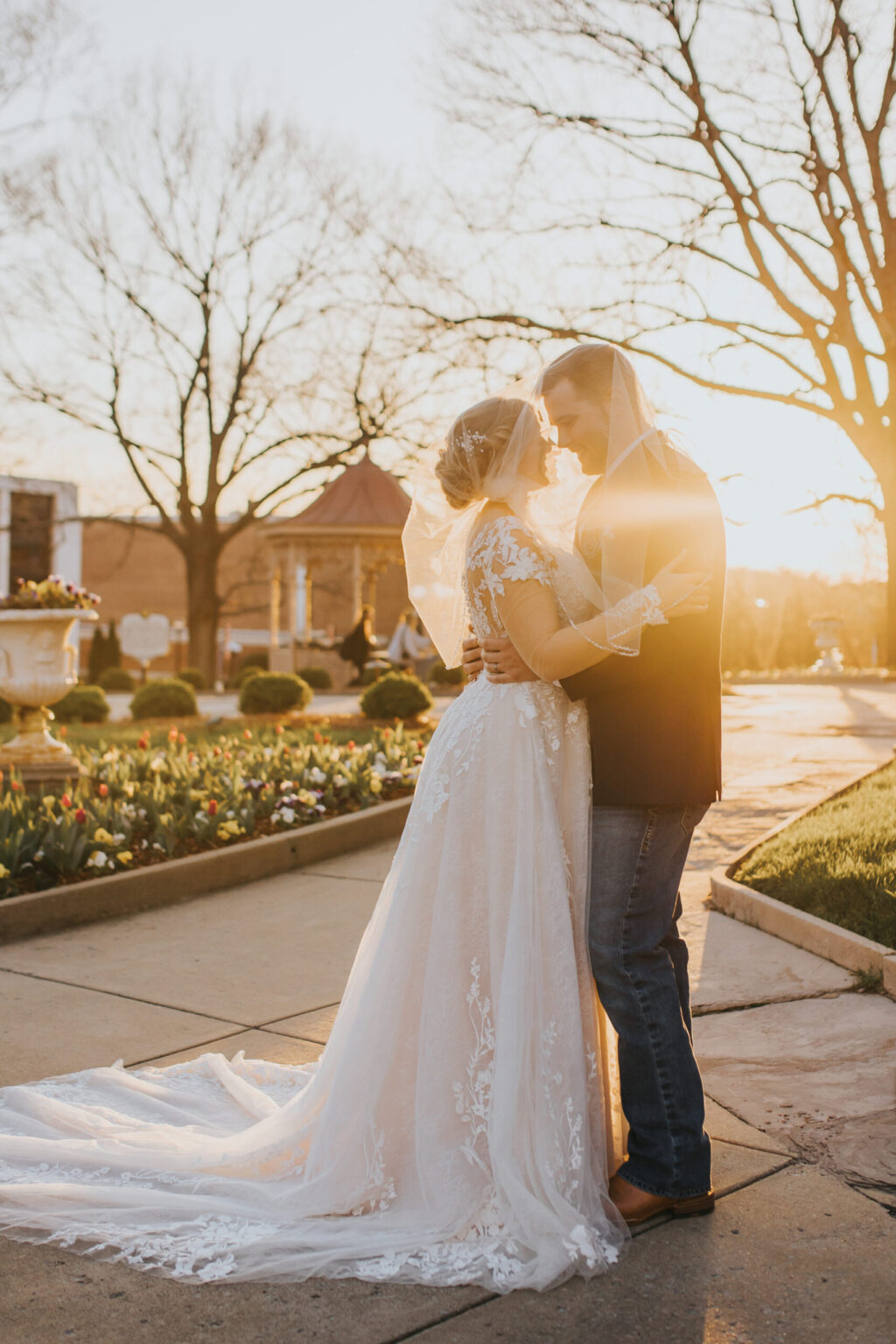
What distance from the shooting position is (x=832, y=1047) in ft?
12.6

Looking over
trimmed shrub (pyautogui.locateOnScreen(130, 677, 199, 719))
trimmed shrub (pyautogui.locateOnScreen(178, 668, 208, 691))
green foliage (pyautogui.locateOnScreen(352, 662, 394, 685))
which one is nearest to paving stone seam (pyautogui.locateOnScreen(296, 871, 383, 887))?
trimmed shrub (pyautogui.locateOnScreen(130, 677, 199, 719))

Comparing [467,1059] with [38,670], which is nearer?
[467,1059]

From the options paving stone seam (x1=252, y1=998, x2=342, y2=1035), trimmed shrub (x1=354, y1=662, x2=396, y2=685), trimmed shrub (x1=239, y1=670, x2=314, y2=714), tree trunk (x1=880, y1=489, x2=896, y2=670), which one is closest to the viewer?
paving stone seam (x1=252, y1=998, x2=342, y2=1035)

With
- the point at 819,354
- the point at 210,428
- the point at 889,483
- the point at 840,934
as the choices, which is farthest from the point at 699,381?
the point at 840,934

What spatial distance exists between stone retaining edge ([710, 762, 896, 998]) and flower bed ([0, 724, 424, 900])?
273 centimetres

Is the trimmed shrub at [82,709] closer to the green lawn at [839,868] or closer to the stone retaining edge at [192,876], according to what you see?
the stone retaining edge at [192,876]

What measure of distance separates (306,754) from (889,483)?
11172 mm

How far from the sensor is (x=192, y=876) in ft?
21.0

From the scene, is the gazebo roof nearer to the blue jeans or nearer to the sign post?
the sign post

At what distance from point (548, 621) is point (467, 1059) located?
1042mm

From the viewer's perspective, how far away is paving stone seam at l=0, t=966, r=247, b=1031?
435 cm

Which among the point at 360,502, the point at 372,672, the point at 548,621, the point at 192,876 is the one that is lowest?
the point at 192,876

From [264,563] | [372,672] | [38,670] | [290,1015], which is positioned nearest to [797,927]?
[290,1015]

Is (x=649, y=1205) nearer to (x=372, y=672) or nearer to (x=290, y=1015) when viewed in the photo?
(x=290, y=1015)
